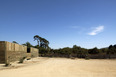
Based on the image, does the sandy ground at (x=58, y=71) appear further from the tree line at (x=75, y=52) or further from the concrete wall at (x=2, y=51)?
the tree line at (x=75, y=52)

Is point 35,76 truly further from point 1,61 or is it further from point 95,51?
point 95,51

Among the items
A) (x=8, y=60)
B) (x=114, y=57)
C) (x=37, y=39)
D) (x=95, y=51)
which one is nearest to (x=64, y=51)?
(x=95, y=51)

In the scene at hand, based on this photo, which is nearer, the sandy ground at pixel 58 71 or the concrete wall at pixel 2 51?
the sandy ground at pixel 58 71

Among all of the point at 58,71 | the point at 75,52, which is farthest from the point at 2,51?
the point at 75,52

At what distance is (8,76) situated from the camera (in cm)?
822

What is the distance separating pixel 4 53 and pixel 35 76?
407 inches

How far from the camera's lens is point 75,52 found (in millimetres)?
47844

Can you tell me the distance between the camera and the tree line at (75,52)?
35.7 meters

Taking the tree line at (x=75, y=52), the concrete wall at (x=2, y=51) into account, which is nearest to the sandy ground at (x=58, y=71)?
the concrete wall at (x=2, y=51)

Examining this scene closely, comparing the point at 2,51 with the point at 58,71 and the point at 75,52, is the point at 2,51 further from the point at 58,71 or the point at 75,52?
the point at 75,52

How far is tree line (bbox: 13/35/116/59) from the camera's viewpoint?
35.7m

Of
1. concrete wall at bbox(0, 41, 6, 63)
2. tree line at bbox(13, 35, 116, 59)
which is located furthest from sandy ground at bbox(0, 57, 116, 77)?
tree line at bbox(13, 35, 116, 59)

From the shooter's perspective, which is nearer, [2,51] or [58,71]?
[58,71]

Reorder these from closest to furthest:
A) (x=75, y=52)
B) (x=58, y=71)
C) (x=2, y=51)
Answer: (x=58, y=71)
(x=2, y=51)
(x=75, y=52)
